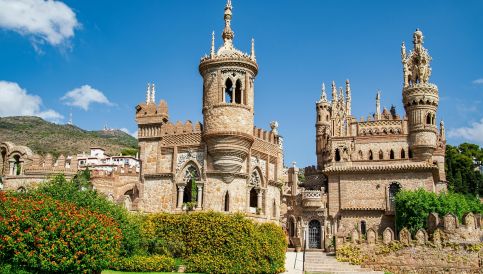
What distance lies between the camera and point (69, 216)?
2008cm

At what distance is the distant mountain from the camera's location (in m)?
100

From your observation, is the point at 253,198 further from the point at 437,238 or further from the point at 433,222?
the point at 433,222

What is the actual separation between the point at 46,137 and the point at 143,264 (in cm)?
8797

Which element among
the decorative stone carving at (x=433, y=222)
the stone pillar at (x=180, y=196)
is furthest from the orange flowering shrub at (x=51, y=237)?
the decorative stone carving at (x=433, y=222)

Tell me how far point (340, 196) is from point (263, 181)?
55.8 ft

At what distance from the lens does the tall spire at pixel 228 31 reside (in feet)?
113

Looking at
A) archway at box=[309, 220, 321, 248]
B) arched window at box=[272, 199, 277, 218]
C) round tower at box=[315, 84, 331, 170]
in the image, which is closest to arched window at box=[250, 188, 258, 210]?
arched window at box=[272, 199, 277, 218]

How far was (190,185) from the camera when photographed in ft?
108

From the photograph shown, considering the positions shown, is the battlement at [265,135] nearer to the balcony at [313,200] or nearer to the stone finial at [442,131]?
the balcony at [313,200]

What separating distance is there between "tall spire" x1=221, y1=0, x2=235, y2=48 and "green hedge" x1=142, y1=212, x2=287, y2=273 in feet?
37.9

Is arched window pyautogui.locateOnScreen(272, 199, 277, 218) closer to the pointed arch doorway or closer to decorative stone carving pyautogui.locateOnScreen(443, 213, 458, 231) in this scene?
decorative stone carving pyautogui.locateOnScreen(443, 213, 458, 231)

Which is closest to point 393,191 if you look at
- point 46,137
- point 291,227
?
point 291,227

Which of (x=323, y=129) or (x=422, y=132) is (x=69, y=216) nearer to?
(x=422, y=132)

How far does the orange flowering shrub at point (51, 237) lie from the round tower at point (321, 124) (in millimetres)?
41797
